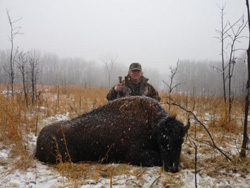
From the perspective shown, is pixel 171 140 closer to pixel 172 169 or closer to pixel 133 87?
pixel 172 169

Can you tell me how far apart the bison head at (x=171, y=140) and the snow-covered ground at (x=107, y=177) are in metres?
Result: 0.17

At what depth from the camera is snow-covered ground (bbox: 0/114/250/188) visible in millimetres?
2213

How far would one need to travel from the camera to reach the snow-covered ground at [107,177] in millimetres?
2213

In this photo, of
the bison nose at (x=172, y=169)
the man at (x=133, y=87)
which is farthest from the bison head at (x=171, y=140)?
the man at (x=133, y=87)

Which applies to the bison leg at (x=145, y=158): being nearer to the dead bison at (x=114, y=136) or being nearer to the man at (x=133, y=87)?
the dead bison at (x=114, y=136)

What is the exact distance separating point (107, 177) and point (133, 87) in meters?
2.94

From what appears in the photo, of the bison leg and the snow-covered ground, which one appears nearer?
the snow-covered ground

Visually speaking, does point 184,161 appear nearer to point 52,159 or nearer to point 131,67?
point 52,159

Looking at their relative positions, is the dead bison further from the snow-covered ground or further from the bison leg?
the snow-covered ground

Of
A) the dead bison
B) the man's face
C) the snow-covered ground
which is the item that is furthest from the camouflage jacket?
the snow-covered ground

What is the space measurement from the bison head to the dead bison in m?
0.02

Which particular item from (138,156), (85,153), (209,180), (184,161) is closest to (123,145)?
(138,156)

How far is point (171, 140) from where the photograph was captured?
8.87ft

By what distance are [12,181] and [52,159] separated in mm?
775
